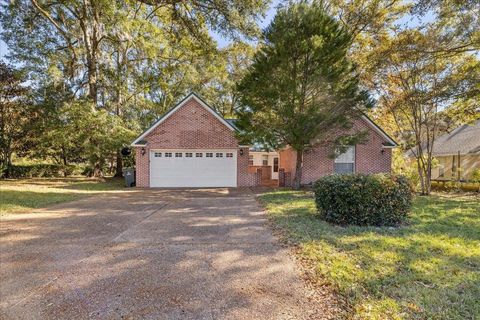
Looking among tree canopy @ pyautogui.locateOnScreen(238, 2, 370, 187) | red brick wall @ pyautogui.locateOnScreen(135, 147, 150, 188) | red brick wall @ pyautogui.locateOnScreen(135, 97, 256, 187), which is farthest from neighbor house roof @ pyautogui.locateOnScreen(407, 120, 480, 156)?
red brick wall @ pyautogui.locateOnScreen(135, 147, 150, 188)

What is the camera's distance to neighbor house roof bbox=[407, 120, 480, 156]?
1796 cm

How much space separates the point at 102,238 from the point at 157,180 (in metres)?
9.91

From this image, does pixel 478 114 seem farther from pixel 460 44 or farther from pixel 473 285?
pixel 473 285

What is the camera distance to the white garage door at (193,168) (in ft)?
49.4

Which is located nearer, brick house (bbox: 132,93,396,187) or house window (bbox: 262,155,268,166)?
brick house (bbox: 132,93,396,187)

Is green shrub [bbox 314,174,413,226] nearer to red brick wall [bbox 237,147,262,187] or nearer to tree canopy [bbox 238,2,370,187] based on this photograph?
tree canopy [bbox 238,2,370,187]

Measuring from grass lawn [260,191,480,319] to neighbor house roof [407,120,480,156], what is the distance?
1487 cm

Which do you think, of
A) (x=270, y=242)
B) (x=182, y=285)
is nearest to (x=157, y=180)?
(x=270, y=242)

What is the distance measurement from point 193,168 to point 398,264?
12.3 metres

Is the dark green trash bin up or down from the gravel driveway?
up

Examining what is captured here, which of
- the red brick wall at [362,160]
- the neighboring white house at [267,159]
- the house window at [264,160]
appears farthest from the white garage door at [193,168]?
the house window at [264,160]

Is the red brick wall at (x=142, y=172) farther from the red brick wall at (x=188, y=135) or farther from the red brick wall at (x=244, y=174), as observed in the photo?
the red brick wall at (x=244, y=174)

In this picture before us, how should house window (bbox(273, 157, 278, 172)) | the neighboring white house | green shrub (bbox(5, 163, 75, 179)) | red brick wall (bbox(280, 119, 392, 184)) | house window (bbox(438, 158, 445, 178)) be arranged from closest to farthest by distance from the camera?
1. red brick wall (bbox(280, 119, 392, 184))
2. green shrub (bbox(5, 163, 75, 179))
3. house window (bbox(438, 158, 445, 178))
4. the neighboring white house
5. house window (bbox(273, 157, 278, 172))

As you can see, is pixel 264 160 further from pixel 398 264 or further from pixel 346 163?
pixel 398 264
